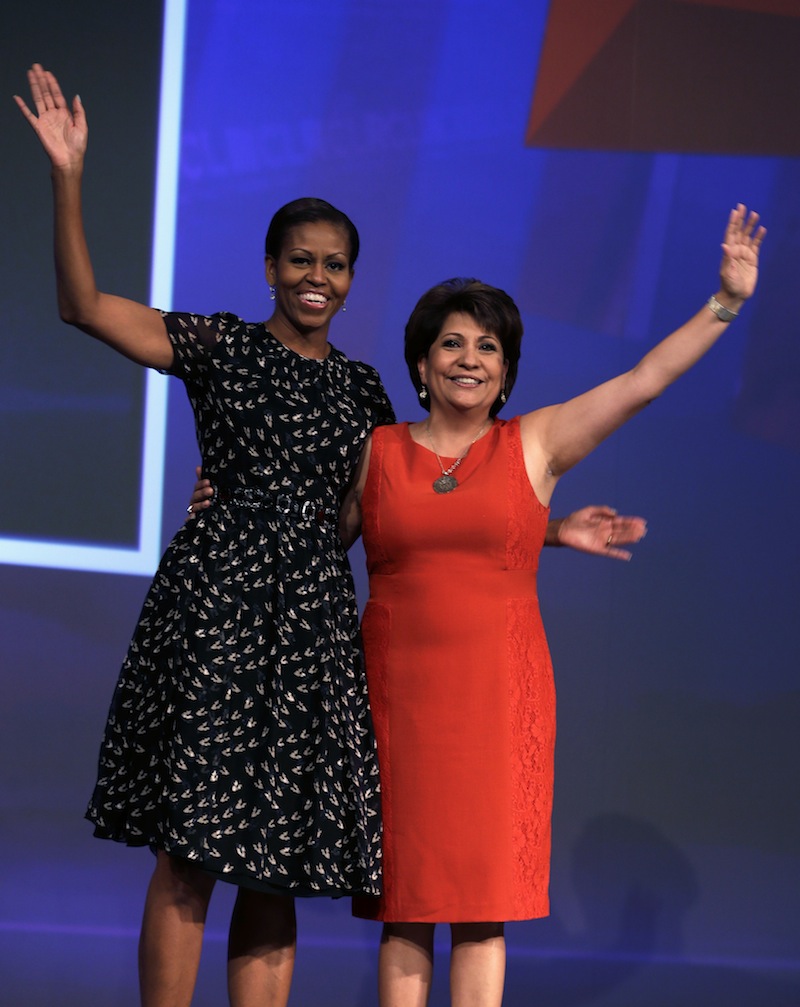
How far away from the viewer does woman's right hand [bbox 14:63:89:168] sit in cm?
215

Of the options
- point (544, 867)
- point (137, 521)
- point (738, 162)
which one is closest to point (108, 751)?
point (544, 867)

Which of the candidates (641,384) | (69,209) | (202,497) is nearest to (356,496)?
(202,497)

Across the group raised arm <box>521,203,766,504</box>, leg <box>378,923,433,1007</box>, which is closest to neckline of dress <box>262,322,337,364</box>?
raised arm <box>521,203,766,504</box>

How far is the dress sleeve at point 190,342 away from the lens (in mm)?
2361

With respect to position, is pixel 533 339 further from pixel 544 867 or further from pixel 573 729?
pixel 544 867

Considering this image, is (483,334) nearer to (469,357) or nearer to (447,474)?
(469,357)

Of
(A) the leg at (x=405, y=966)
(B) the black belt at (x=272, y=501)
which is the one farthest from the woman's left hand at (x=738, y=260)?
(A) the leg at (x=405, y=966)

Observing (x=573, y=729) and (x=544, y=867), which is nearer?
(x=544, y=867)

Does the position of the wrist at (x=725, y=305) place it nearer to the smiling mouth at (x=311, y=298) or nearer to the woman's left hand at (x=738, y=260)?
the woman's left hand at (x=738, y=260)

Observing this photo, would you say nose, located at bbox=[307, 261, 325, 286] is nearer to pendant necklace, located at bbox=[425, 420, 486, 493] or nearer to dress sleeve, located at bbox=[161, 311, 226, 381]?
dress sleeve, located at bbox=[161, 311, 226, 381]

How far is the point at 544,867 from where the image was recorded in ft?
7.92

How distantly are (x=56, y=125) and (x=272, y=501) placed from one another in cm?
69

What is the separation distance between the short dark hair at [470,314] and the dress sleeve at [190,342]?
0.36 meters

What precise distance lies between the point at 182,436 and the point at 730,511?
4.97 feet
